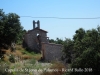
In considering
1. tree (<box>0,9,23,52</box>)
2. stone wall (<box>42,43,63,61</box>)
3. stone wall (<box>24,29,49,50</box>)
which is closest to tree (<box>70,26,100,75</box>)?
tree (<box>0,9,23,52</box>)

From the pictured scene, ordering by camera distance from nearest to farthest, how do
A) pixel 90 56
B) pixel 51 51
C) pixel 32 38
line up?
pixel 90 56, pixel 51 51, pixel 32 38

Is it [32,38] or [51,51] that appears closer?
[51,51]

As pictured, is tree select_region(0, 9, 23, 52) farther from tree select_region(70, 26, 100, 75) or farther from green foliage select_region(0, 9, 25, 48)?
tree select_region(70, 26, 100, 75)

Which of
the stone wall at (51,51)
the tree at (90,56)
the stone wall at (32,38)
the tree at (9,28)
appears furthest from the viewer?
the stone wall at (32,38)

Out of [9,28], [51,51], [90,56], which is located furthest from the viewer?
[51,51]

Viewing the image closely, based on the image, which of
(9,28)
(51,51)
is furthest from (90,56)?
(51,51)

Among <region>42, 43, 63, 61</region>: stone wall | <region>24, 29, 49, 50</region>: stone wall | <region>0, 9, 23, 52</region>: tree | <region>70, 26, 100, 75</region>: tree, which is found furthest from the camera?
<region>24, 29, 49, 50</region>: stone wall

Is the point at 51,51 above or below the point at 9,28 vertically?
below

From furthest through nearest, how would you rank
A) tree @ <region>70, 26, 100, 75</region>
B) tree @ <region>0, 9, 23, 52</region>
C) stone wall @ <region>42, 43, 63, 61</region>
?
stone wall @ <region>42, 43, 63, 61</region> → tree @ <region>0, 9, 23, 52</region> → tree @ <region>70, 26, 100, 75</region>

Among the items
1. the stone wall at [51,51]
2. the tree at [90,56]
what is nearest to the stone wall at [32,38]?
the stone wall at [51,51]

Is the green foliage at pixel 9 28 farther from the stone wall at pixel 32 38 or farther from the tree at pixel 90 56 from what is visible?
the stone wall at pixel 32 38

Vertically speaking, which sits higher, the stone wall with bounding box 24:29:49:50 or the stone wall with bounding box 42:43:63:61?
the stone wall with bounding box 24:29:49:50

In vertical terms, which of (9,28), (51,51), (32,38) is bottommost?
(51,51)

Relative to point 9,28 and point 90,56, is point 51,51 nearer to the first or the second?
point 9,28
